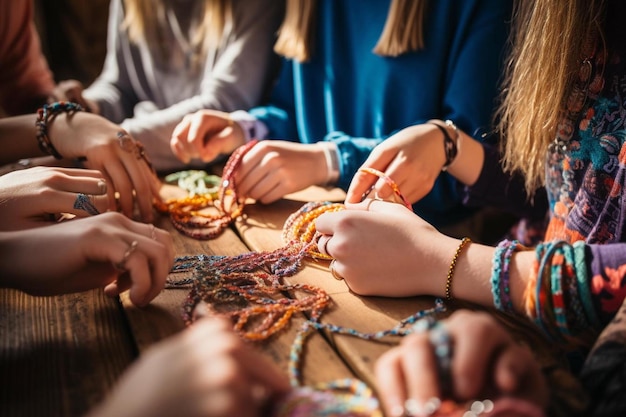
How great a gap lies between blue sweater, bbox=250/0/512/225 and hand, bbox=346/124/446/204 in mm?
147

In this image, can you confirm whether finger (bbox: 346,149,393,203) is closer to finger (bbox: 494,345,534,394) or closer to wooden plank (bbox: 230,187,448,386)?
wooden plank (bbox: 230,187,448,386)

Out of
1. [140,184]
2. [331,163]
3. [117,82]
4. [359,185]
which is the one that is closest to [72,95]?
[117,82]

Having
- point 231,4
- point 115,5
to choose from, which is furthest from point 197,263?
point 115,5

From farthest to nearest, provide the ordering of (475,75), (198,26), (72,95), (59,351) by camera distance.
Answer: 1. (198,26)
2. (72,95)
3. (475,75)
4. (59,351)

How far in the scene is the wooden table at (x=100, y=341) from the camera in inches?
20.8

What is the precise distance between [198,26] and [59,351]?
3.58 feet

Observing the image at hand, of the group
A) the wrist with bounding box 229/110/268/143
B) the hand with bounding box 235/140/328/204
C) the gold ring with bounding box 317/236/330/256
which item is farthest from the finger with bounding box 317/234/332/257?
the wrist with bounding box 229/110/268/143

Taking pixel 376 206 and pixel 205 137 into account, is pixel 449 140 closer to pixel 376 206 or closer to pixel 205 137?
pixel 376 206

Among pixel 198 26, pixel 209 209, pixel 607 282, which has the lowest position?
pixel 209 209

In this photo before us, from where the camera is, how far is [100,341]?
0.61 m

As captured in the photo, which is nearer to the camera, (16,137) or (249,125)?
(16,137)

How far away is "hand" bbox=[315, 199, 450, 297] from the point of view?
678 mm

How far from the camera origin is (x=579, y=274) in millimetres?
600

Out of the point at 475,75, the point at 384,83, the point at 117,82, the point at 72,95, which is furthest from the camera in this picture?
the point at 117,82
